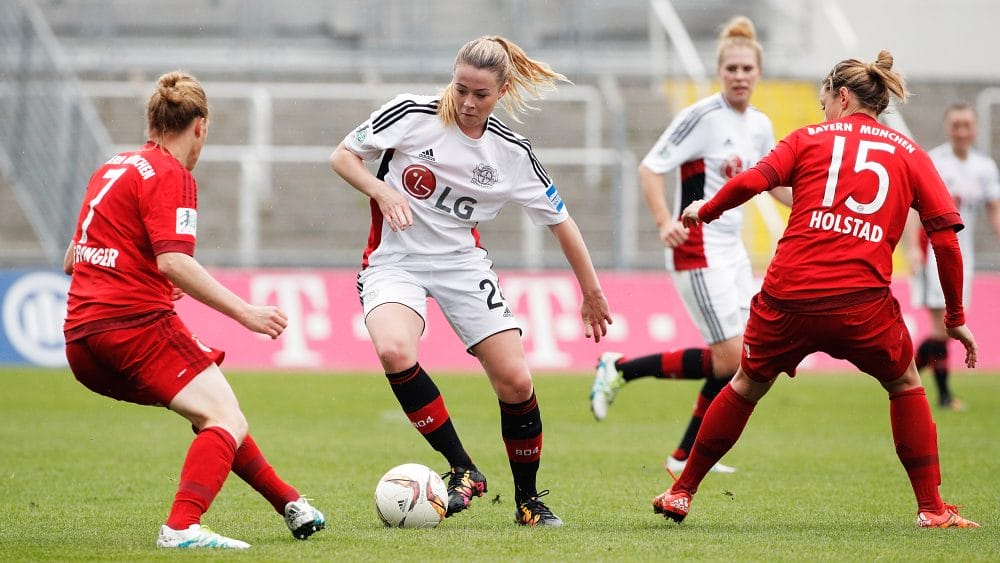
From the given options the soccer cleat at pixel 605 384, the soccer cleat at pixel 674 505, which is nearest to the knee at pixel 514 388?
the soccer cleat at pixel 674 505

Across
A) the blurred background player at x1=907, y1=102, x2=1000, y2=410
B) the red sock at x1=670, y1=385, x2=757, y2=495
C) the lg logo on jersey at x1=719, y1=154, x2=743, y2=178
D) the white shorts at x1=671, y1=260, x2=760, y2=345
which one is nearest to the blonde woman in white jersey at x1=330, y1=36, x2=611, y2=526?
the red sock at x1=670, y1=385, x2=757, y2=495

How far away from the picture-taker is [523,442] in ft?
19.8

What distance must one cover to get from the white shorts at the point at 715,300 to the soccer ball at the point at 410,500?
2.48m

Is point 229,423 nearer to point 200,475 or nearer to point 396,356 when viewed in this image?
point 200,475

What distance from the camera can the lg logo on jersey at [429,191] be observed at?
6.02 metres

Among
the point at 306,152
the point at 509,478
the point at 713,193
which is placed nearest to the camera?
the point at 509,478

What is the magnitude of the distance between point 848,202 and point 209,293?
2580 millimetres

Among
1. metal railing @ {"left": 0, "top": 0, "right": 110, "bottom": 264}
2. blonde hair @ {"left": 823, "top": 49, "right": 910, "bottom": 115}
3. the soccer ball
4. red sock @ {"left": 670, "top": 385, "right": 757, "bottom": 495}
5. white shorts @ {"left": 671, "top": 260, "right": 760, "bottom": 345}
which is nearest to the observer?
blonde hair @ {"left": 823, "top": 49, "right": 910, "bottom": 115}

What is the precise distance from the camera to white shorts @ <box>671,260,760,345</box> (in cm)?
779

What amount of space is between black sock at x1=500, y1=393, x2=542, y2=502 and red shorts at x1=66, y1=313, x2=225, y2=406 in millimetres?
1519

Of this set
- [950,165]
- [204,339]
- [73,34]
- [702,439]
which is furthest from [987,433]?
[73,34]

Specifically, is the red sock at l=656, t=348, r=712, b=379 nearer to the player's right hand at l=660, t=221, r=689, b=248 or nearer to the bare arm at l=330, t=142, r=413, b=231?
the player's right hand at l=660, t=221, r=689, b=248

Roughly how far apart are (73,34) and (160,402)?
58.2ft

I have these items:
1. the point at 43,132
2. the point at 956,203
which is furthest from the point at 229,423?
the point at 43,132
